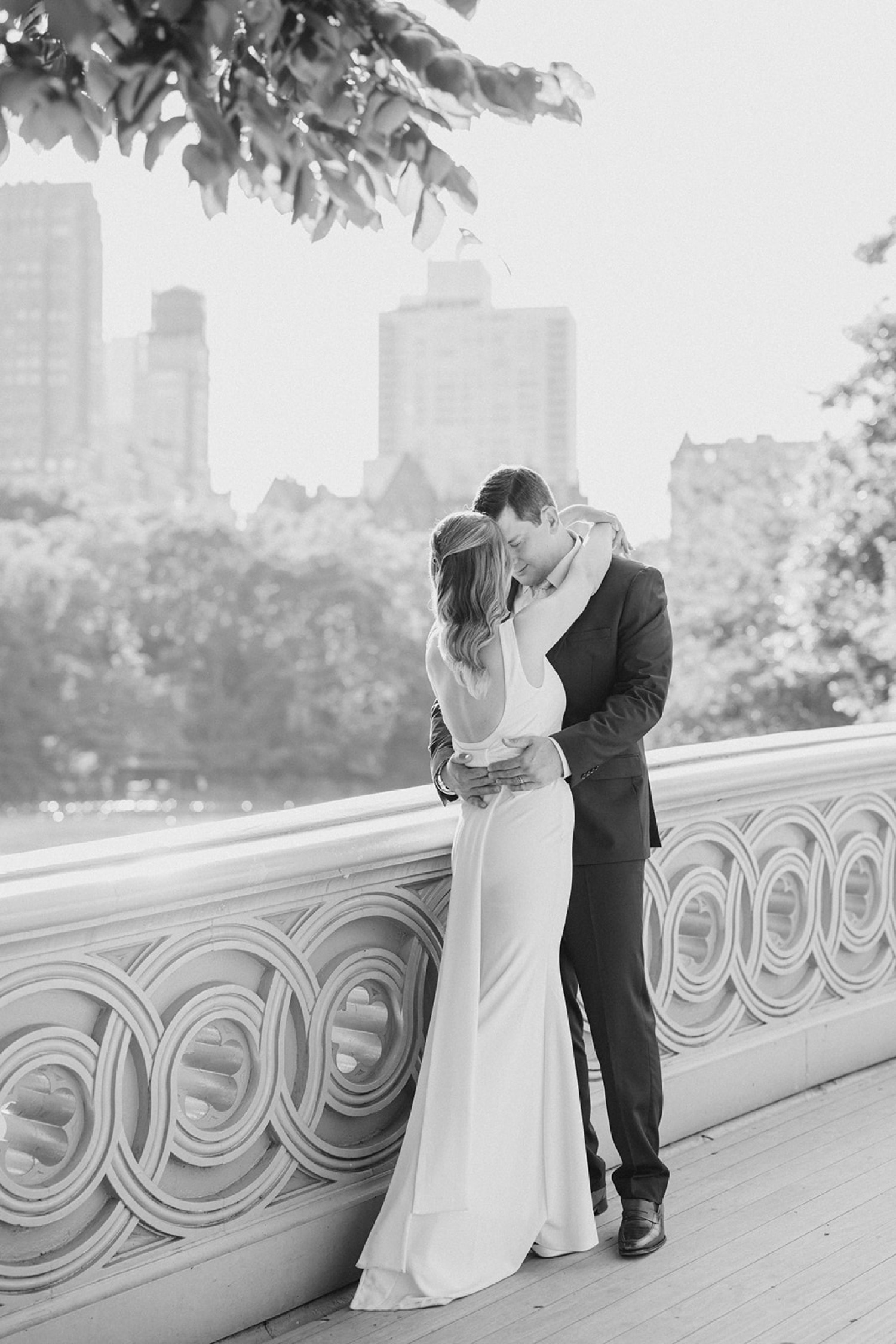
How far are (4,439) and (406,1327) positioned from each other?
72.6 metres

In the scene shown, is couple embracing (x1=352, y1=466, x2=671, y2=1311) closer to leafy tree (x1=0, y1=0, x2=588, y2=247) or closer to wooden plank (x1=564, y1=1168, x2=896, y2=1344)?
wooden plank (x1=564, y1=1168, x2=896, y2=1344)

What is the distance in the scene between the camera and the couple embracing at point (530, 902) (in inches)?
121

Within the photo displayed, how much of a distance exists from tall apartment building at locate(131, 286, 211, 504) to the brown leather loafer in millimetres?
67661

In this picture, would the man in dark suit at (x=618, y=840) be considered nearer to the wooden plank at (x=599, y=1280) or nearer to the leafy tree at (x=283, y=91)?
the wooden plank at (x=599, y=1280)

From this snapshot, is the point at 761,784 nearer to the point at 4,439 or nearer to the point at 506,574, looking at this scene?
the point at 506,574

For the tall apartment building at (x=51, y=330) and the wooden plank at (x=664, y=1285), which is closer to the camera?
the wooden plank at (x=664, y=1285)

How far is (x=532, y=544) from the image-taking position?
3.29 metres

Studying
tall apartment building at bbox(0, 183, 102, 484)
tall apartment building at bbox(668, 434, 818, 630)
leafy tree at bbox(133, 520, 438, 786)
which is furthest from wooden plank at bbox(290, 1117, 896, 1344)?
tall apartment building at bbox(0, 183, 102, 484)

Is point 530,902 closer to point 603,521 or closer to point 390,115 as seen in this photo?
point 603,521

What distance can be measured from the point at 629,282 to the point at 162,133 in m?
87.1

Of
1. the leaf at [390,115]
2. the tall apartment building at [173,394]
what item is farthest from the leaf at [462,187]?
the tall apartment building at [173,394]

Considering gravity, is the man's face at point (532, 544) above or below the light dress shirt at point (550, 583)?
above

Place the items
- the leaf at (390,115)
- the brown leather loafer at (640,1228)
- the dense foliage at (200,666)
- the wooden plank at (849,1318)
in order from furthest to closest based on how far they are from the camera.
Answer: the dense foliage at (200,666) < the brown leather loafer at (640,1228) < the wooden plank at (849,1318) < the leaf at (390,115)

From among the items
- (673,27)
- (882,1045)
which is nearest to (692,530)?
(673,27)
